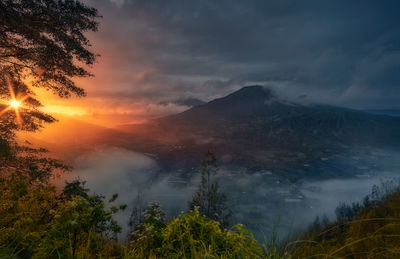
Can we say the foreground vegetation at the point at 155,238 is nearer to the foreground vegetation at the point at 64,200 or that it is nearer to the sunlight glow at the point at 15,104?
the foreground vegetation at the point at 64,200

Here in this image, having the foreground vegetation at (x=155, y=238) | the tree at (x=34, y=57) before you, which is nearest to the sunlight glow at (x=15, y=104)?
the tree at (x=34, y=57)

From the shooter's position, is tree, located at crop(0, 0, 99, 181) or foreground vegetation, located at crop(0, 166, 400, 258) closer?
foreground vegetation, located at crop(0, 166, 400, 258)

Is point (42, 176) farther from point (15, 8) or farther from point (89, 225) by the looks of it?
point (89, 225)

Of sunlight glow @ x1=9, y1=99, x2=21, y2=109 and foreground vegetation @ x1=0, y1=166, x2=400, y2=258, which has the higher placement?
sunlight glow @ x1=9, y1=99, x2=21, y2=109

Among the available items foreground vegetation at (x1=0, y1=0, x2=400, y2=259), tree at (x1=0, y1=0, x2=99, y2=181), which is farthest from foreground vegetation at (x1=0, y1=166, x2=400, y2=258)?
tree at (x1=0, y1=0, x2=99, y2=181)

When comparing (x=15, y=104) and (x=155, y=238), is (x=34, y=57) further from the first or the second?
(x=155, y=238)

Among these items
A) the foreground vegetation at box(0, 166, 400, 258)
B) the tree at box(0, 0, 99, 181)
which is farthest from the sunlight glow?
the foreground vegetation at box(0, 166, 400, 258)

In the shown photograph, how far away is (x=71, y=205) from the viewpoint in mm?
3006

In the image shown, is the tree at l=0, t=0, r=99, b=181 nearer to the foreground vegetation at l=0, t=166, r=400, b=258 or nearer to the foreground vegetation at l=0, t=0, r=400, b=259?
the foreground vegetation at l=0, t=0, r=400, b=259

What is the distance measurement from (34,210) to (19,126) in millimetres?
8106

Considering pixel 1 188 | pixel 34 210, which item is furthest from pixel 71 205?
pixel 1 188

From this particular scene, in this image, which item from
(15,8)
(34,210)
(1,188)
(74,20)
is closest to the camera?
(34,210)

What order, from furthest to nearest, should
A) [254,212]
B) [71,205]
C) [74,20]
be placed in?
[254,212] < [74,20] < [71,205]

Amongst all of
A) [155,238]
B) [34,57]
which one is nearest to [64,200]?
[155,238]
